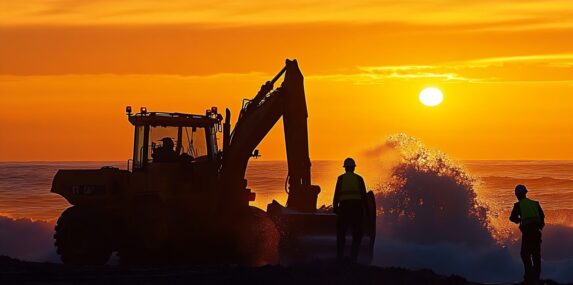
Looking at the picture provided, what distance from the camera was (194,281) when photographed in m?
22.8

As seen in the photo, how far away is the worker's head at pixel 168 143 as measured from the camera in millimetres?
28527

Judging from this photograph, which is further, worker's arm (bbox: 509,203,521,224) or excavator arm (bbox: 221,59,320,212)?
excavator arm (bbox: 221,59,320,212)

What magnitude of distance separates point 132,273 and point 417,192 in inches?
953

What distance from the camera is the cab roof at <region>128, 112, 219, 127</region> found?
28.2 meters

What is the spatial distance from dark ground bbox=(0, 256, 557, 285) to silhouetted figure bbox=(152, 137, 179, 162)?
453cm

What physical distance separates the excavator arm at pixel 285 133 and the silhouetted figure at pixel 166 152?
3.84ft

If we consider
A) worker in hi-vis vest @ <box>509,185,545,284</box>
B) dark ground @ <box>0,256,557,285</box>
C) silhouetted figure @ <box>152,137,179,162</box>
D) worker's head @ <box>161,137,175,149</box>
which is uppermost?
worker's head @ <box>161,137,175,149</box>

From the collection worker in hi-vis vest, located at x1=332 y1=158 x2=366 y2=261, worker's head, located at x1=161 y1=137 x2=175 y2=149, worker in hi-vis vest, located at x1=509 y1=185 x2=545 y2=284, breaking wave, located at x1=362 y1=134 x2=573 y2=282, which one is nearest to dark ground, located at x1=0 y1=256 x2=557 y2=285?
worker in hi-vis vest, located at x1=509 y1=185 x2=545 y2=284

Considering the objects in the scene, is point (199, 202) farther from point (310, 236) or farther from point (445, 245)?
point (445, 245)

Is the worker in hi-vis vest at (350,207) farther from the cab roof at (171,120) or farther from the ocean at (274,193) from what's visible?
the ocean at (274,193)

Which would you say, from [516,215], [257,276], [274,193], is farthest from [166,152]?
[274,193]

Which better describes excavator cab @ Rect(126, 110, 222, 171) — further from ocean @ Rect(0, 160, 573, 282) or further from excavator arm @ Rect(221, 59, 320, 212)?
ocean @ Rect(0, 160, 573, 282)

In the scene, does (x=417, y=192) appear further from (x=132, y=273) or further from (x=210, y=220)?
(x=132, y=273)

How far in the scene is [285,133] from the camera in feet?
95.8
